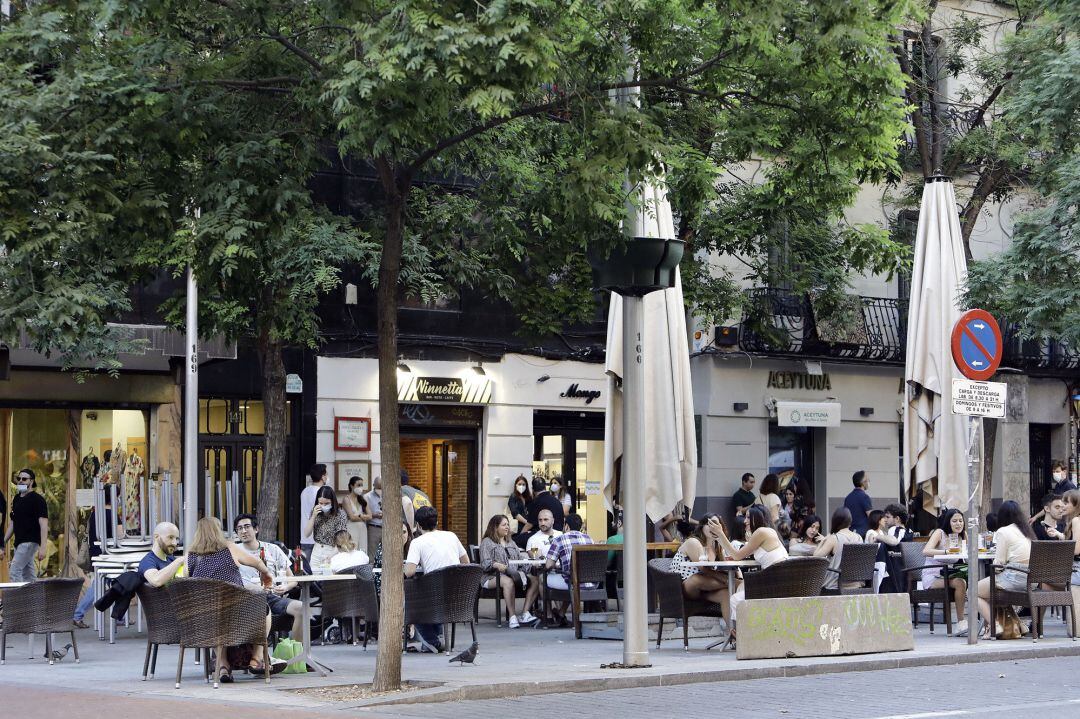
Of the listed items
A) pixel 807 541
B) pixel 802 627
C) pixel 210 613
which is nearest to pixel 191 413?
pixel 210 613

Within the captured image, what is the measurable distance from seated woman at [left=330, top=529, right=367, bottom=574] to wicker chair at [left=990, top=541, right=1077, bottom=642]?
6598mm

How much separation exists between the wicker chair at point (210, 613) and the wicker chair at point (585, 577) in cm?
538

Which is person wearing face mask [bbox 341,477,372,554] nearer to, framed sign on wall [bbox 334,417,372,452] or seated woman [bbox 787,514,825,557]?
framed sign on wall [bbox 334,417,372,452]

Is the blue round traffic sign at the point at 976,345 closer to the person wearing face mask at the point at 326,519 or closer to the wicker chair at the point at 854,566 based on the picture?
the wicker chair at the point at 854,566

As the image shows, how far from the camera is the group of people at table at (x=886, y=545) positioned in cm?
1592

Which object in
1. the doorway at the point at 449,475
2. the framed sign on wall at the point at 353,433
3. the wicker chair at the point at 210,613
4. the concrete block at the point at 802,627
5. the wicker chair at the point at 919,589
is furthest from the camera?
the doorway at the point at 449,475

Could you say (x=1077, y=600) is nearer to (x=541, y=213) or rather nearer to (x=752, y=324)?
(x=541, y=213)

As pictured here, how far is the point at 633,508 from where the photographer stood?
44.8ft

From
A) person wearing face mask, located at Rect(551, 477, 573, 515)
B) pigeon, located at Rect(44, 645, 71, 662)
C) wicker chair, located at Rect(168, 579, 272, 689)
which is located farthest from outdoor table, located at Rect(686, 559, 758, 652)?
person wearing face mask, located at Rect(551, 477, 573, 515)

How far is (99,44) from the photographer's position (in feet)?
41.1

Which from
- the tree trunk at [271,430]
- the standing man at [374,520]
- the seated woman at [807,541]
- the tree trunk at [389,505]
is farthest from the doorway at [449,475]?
the tree trunk at [389,505]

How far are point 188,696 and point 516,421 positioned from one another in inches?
572

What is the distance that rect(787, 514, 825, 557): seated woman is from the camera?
1802cm

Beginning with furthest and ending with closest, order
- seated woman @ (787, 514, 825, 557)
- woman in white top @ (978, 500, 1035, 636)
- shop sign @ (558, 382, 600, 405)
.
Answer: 1. shop sign @ (558, 382, 600, 405)
2. seated woman @ (787, 514, 825, 557)
3. woman in white top @ (978, 500, 1035, 636)
